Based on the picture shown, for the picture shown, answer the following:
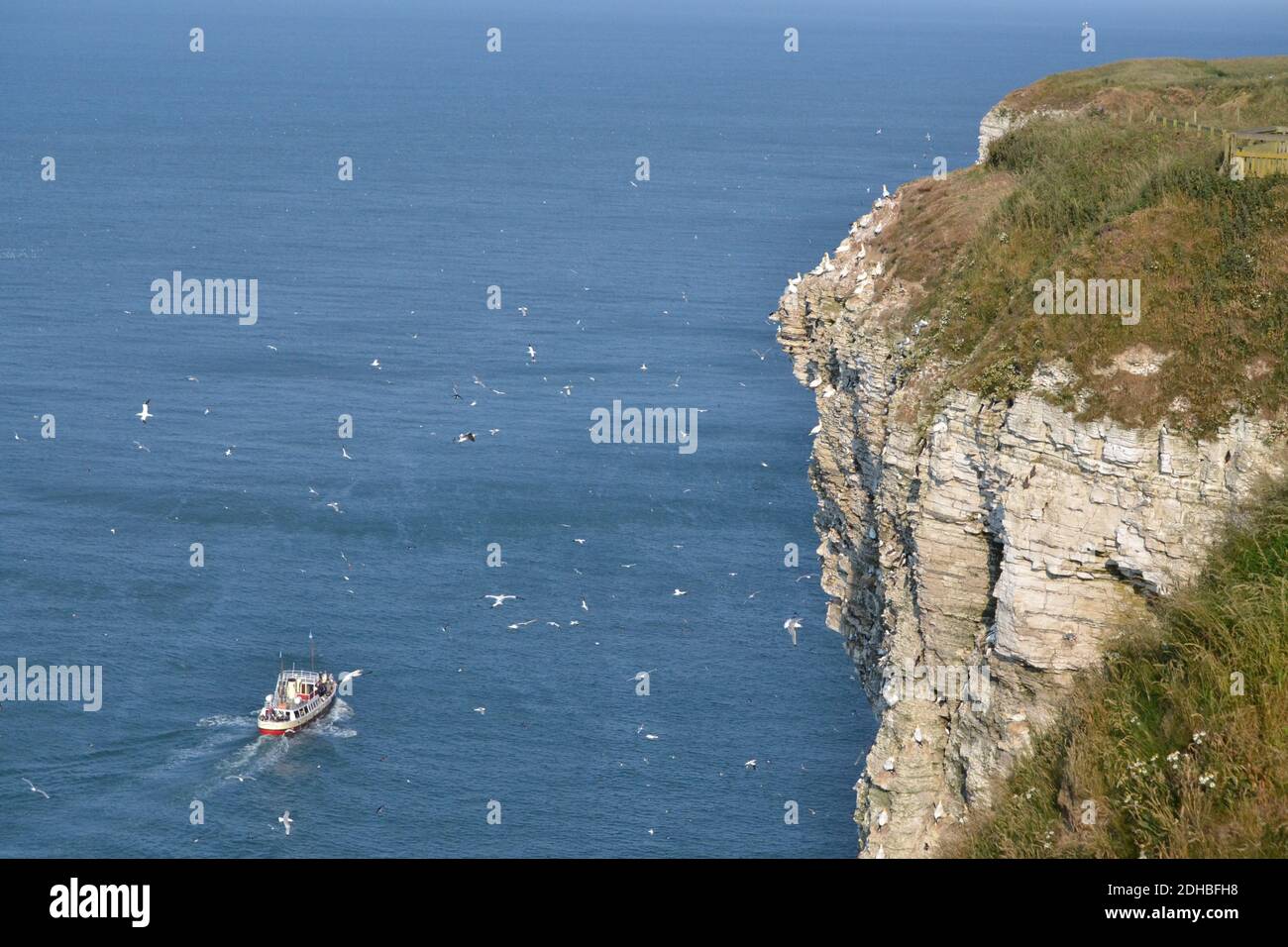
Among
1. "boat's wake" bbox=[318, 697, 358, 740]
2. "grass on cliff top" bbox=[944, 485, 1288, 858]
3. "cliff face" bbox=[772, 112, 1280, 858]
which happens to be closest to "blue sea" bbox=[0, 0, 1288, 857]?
"boat's wake" bbox=[318, 697, 358, 740]

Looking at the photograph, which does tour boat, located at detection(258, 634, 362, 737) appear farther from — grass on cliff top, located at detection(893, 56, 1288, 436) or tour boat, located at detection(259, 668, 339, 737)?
grass on cliff top, located at detection(893, 56, 1288, 436)

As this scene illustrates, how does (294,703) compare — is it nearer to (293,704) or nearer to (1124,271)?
(293,704)

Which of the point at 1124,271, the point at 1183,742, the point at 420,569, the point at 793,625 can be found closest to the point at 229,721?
the point at 420,569

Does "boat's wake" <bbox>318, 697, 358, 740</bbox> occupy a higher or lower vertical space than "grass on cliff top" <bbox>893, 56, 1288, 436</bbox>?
lower

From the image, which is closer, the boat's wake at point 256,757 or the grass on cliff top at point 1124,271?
the grass on cliff top at point 1124,271

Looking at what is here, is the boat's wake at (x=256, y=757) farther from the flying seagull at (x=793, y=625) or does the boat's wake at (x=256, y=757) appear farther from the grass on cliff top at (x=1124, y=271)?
the grass on cliff top at (x=1124, y=271)

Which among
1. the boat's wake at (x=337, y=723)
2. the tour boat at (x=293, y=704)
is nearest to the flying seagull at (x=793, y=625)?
the boat's wake at (x=337, y=723)
